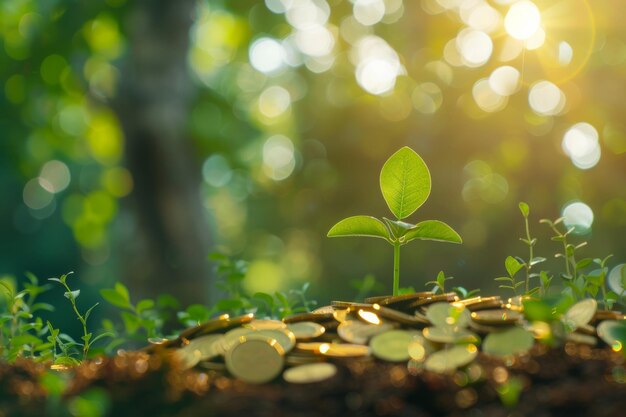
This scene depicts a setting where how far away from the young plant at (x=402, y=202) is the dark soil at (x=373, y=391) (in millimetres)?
325

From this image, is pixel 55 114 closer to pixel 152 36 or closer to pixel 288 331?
pixel 152 36

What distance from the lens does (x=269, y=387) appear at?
931 millimetres

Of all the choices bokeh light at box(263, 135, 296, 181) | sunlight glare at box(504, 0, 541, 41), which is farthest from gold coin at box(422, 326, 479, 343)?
bokeh light at box(263, 135, 296, 181)

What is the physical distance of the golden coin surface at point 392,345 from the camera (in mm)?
985

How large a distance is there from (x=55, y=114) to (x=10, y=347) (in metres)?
13.0

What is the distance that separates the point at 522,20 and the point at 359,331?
972cm

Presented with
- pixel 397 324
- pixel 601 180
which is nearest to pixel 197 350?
pixel 397 324

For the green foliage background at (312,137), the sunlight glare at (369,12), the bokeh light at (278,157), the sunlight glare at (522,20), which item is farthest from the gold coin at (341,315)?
the bokeh light at (278,157)

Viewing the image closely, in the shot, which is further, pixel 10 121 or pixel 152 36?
pixel 10 121

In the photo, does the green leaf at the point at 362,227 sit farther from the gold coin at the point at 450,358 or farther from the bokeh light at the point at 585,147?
the bokeh light at the point at 585,147

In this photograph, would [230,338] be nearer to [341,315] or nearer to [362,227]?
[341,315]

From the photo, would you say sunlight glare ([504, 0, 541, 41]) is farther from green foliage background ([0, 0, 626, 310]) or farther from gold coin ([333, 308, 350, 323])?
gold coin ([333, 308, 350, 323])

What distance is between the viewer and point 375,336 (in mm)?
1047

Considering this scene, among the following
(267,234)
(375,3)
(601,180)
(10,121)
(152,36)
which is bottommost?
(267,234)
